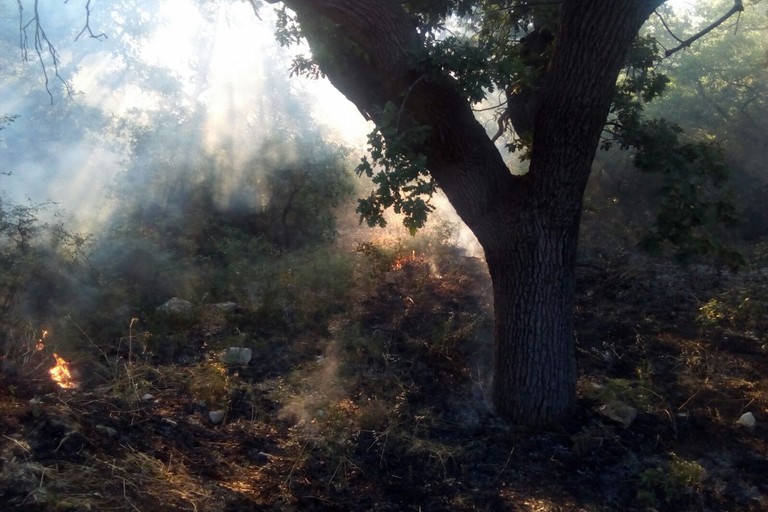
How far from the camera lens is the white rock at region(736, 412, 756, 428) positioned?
528 cm

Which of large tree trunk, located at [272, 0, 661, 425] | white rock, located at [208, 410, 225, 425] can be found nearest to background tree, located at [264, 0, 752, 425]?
large tree trunk, located at [272, 0, 661, 425]

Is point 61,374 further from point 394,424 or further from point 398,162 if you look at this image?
point 398,162

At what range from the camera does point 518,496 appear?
4512 millimetres

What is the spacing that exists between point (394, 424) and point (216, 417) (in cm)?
134

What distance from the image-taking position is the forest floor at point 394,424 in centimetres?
412

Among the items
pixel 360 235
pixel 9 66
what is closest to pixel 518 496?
pixel 360 235

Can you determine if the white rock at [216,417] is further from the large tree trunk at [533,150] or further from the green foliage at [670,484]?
the green foliage at [670,484]

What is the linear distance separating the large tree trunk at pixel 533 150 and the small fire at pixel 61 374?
3.03 m

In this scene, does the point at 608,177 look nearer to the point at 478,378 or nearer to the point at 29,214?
the point at 478,378

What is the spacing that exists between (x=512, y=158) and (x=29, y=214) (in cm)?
890

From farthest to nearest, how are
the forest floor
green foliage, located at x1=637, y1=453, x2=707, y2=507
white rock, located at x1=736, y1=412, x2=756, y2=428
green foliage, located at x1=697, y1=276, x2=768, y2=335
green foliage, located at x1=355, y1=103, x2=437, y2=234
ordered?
green foliage, located at x1=697, y1=276, x2=768, y2=335, white rock, located at x1=736, y1=412, x2=756, y2=428, green foliage, located at x1=355, y1=103, x2=437, y2=234, green foliage, located at x1=637, y1=453, x2=707, y2=507, the forest floor

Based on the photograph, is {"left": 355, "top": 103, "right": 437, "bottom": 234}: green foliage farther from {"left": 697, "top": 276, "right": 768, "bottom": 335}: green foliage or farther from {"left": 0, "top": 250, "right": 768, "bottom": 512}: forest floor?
{"left": 697, "top": 276, "right": 768, "bottom": 335}: green foliage

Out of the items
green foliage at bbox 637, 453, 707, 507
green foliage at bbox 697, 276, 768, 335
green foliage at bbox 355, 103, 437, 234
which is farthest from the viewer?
green foliage at bbox 697, 276, 768, 335

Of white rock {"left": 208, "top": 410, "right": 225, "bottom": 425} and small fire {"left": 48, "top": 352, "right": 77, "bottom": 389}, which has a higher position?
small fire {"left": 48, "top": 352, "right": 77, "bottom": 389}
